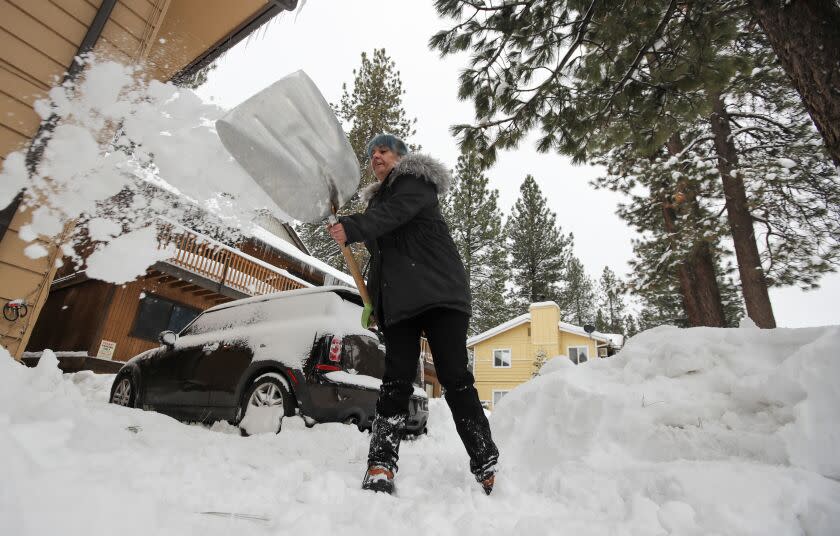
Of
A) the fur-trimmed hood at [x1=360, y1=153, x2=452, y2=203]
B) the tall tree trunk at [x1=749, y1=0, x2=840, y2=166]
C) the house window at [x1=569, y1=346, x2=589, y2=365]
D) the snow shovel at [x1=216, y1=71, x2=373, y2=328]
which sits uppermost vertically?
the house window at [x1=569, y1=346, x2=589, y2=365]

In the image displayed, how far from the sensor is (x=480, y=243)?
27.5 meters

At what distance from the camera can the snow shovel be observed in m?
2.88

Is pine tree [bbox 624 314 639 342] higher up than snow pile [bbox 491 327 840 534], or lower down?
higher up

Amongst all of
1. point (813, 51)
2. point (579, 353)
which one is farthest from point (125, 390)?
point (579, 353)

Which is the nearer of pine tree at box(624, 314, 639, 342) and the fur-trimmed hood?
the fur-trimmed hood

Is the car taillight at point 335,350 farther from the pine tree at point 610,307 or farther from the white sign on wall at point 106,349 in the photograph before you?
the pine tree at point 610,307

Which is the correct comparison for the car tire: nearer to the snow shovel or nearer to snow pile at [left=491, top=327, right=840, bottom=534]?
the snow shovel

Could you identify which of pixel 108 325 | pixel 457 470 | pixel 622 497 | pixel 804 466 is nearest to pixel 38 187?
pixel 457 470

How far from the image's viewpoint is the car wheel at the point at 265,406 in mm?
3443

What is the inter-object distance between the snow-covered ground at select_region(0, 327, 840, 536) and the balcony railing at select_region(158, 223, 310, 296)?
1033 cm

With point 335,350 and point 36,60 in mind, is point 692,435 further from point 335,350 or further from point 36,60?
point 36,60

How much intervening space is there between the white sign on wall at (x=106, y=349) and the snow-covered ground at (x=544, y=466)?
1085 centimetres

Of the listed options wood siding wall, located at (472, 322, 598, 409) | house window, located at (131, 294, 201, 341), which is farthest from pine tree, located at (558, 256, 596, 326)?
house window, located at (131, 294, 201, 341)

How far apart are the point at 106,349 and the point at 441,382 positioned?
12.8m
